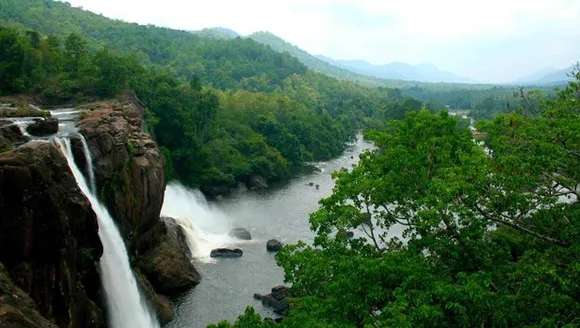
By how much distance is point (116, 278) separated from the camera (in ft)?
82.7

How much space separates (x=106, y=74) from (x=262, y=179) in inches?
995

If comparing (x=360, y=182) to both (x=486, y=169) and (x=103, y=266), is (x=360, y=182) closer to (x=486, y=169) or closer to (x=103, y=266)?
(x=486, y=169)

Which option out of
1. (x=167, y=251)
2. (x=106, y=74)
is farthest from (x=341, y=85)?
(x=167, y=251)

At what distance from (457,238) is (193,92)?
54.6 m

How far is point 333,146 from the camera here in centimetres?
9362

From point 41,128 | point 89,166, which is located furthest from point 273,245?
point 41,128

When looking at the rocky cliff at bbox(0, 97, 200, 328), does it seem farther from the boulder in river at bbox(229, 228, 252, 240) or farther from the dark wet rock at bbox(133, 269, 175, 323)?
the boulder in river at bbox(229, 228, 252, 240)

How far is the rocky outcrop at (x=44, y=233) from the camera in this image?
706 inches

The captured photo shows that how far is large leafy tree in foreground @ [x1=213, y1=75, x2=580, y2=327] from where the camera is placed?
12930 millimetres

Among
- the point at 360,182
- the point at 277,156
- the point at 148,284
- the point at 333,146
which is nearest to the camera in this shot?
the point at 360,182

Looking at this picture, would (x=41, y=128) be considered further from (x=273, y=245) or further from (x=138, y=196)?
(x=273, y=245)

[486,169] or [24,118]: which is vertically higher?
[486,169]

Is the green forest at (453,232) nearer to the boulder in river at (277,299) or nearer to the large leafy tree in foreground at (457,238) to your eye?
the large leafy tree in foreground at (457,238)

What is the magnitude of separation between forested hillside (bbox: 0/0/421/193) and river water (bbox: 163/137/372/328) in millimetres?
4739
